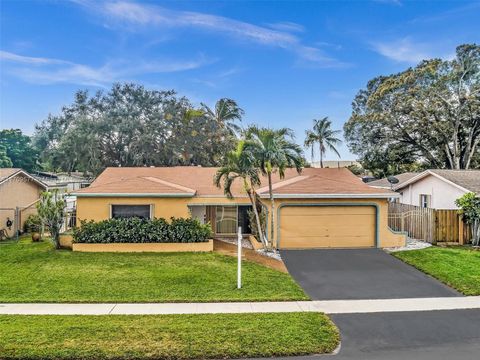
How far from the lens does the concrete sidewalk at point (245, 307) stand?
906 cm

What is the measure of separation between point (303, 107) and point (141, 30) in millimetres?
18142

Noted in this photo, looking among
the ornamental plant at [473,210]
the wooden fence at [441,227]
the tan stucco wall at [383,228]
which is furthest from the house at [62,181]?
the ornamental plant at [473,210]

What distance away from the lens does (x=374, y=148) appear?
130ft

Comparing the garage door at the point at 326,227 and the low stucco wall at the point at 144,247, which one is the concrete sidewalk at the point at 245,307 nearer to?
the low stucco wall at the point at 144,247

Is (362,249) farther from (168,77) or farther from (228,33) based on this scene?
(168,77)

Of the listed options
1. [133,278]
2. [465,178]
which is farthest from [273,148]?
[465,178]

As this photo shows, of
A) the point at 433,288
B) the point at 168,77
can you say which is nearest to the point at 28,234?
the point at 168,77

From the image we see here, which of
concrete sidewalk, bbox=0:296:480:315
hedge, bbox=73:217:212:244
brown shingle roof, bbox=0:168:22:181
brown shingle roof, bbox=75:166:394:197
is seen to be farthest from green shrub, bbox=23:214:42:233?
concrete sidewalk, bbox=0:296:480:315

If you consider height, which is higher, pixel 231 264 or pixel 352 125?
pixel 352 125

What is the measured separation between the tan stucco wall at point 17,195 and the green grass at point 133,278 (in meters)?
5.48

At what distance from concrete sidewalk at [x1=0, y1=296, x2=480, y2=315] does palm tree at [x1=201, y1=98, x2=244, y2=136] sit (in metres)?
31.4

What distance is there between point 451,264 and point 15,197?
2251 centimetres

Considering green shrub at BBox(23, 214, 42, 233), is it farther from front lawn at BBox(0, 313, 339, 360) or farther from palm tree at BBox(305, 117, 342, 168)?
palm tree at BBox(305, 117, 342, 168)

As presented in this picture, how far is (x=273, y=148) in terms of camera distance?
50.0ft
